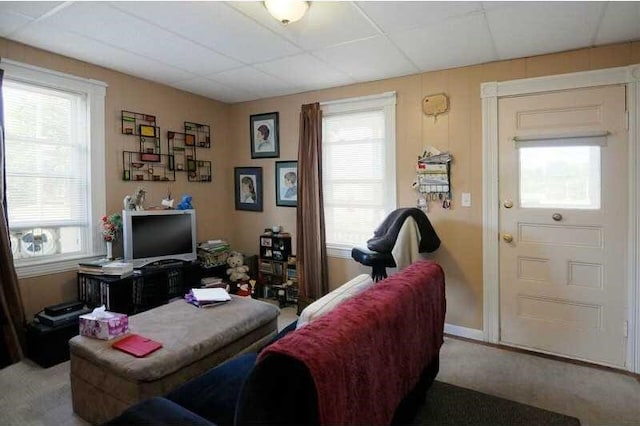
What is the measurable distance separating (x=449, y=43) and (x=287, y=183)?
226 cm

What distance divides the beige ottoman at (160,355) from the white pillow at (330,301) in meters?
0.78

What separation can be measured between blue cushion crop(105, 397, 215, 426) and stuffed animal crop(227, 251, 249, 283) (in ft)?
9.07

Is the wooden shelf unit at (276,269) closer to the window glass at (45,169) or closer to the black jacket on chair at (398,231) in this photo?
the black jacket on chair at (398,231)

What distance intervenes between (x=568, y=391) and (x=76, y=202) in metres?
4.21

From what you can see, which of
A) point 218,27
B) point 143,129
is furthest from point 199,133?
point 218,27

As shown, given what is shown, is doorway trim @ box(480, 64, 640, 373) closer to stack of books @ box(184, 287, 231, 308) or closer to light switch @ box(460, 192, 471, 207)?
light switch @ box(460, 192, 471, 207)

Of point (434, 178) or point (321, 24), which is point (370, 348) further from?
point (434, 178)

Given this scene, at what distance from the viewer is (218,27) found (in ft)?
8.29

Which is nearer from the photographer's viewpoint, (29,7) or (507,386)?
(29,7)

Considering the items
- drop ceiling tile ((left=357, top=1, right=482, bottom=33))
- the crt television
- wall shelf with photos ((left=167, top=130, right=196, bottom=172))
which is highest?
drop ceiling tile ((left=357, top=1, right=482, bottom=33))

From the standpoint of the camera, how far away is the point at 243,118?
4.66 m

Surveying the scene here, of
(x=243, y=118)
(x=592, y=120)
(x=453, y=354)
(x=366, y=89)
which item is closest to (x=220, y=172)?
(x=243, y=118)

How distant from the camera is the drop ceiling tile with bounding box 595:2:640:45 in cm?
220

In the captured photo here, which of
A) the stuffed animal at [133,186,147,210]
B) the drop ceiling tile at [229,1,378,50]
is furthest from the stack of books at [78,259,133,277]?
the drop ceiling tile at [229,1,378,50]
